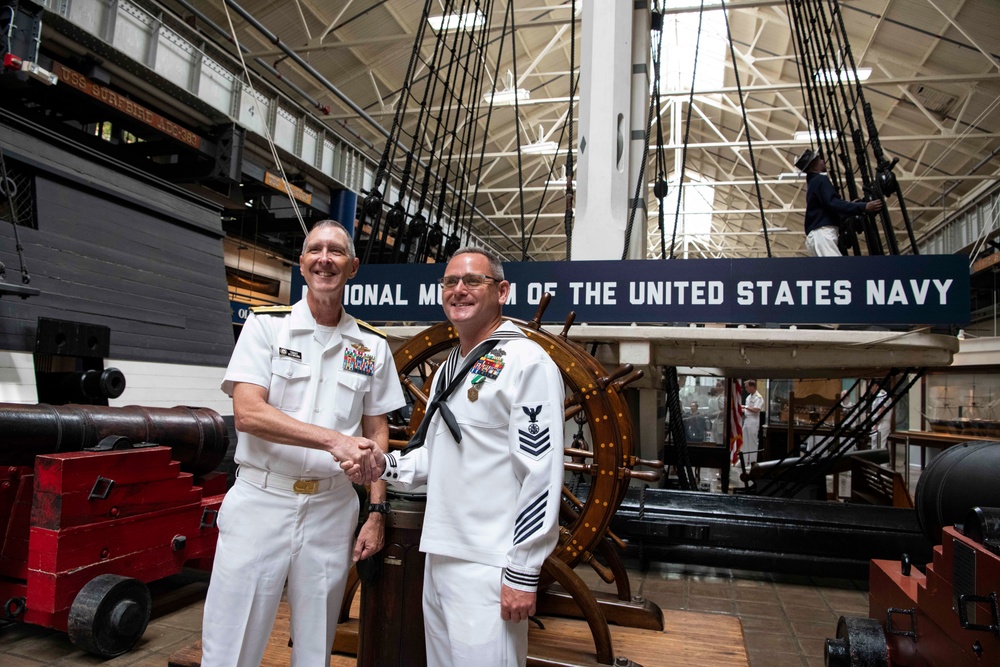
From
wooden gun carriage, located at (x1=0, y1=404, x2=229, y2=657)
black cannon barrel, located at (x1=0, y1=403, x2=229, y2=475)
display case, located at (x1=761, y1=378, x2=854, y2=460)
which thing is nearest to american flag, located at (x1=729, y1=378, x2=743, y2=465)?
display case, located at (x1=761, y1=378, x2=854, y2=460)

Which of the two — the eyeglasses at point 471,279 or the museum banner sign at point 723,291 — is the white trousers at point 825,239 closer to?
the museum banner sign at point 723,291

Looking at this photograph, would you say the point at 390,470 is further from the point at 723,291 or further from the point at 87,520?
the point at 723,291

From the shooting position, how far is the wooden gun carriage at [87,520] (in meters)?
2.73

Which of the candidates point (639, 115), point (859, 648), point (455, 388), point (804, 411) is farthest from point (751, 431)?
point (455, 388)

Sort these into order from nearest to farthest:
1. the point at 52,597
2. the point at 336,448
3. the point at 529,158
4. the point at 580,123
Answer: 1. the point at 336,448
2. the point at 52,597
3. the point at 580,123
4. the point at 529,158

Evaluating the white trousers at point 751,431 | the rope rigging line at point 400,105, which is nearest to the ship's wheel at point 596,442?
the rope rigging line at point 400,105

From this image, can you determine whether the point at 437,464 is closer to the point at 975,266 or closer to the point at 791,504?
the point at 791,504

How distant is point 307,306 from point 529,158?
65.7 feet

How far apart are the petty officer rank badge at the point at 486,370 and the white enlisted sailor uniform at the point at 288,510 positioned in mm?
428

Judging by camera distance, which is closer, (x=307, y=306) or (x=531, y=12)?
(x=307, y=306)

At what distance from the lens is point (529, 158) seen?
21.1m

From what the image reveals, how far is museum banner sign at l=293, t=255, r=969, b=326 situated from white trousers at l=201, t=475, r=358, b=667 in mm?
2351

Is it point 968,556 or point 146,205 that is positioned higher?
point 146,205

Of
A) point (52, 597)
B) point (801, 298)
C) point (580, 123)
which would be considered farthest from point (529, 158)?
point (52, 597)
